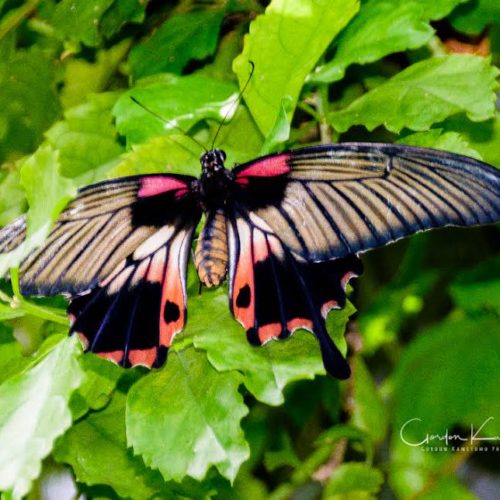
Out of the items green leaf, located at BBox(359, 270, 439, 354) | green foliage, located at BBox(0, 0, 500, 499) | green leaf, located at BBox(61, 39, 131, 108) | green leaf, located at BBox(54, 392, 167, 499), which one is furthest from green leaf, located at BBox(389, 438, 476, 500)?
green leaf, located at BBox(61, 39, 131, 108)

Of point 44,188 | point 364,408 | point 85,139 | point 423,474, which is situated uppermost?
point 44,188

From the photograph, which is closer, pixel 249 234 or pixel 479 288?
pixel 249 234

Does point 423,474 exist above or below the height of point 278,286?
below

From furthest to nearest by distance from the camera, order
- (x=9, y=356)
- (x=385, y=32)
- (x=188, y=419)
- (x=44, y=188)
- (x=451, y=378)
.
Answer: (x=451, y=378) < (x=9, y=356) < (x=385, y=32) < (x=188, y=419) < (x=44, y=188)

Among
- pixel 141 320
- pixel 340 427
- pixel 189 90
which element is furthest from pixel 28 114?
pixel 340 427

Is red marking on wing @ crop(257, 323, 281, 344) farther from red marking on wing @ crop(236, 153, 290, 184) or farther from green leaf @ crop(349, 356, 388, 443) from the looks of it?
green leaf @ crop(349, 356, 388, 443)

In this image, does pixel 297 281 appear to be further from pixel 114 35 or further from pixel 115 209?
pixel 114 35

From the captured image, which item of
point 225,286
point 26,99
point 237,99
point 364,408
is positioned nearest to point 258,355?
point 225,286

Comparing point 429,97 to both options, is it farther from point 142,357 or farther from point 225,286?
point 142,357
